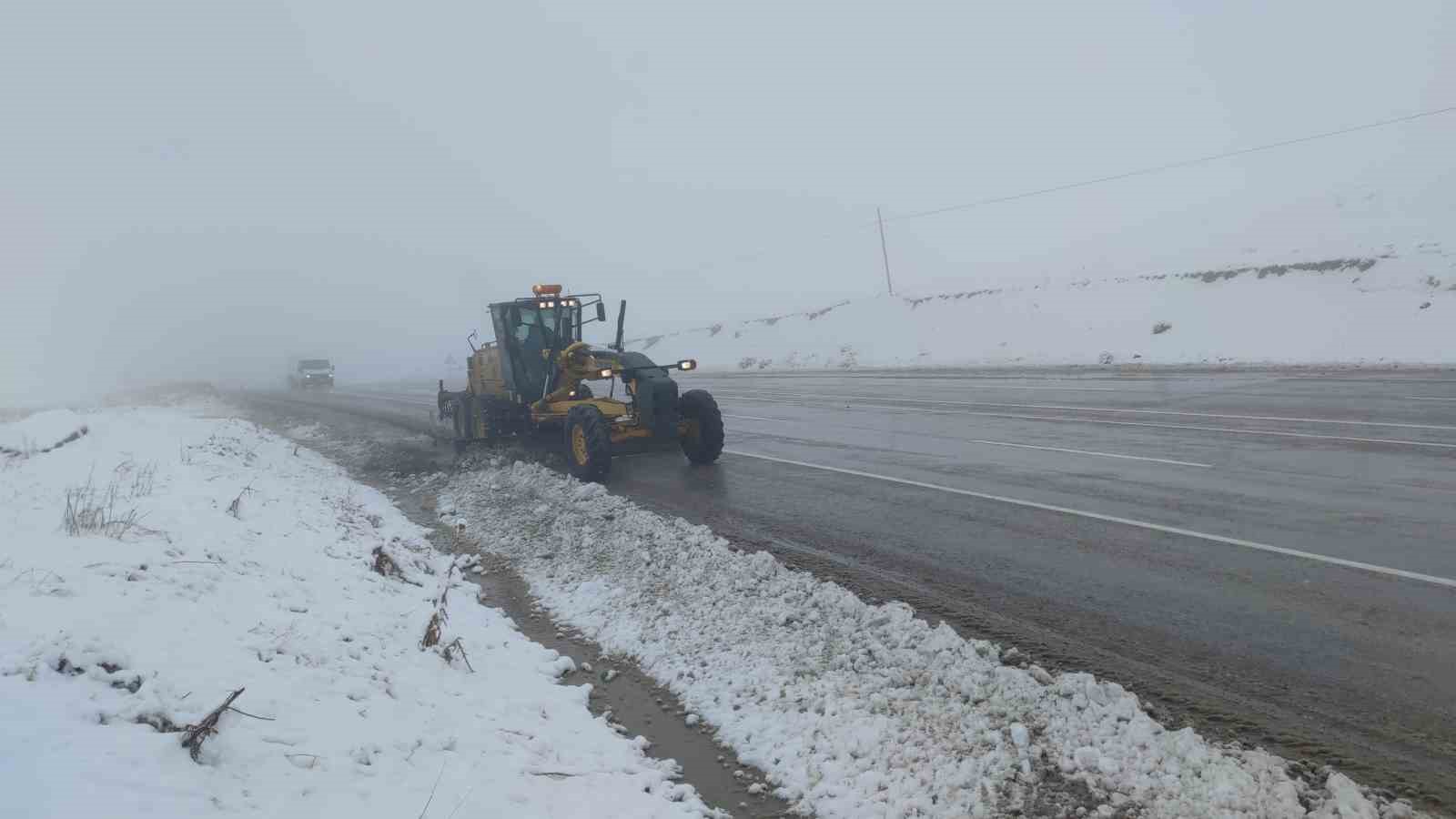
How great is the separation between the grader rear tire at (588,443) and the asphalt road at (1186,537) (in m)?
0.56

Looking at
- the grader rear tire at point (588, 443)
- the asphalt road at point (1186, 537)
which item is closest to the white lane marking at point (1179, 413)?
the asphalt road at point (1186, 537)

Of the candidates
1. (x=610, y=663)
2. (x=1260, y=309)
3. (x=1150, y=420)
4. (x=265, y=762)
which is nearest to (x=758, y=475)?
(x=610, y=663)

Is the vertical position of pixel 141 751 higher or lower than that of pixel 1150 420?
higher

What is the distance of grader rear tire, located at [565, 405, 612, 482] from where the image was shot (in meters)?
11.0

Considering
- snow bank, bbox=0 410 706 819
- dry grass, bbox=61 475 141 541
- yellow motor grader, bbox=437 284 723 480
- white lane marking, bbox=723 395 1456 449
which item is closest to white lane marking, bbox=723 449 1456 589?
yellow motor grader, bbox=437 284 723 480

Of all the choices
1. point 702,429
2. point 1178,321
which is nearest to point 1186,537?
point 702,429

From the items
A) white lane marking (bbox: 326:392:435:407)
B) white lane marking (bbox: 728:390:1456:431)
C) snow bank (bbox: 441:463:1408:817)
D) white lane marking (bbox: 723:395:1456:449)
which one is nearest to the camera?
snow bank (bbox: 441:463:1408:817)

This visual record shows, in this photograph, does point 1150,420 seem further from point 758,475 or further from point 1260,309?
point 1260,309

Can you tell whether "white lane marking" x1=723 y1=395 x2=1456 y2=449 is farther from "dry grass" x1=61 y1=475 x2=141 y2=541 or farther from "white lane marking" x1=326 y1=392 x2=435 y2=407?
"white lane marking" x1=326 y1=392 x2=435 y2=407

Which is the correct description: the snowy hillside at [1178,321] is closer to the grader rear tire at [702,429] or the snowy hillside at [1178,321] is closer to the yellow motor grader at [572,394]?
the grader rear tire at [702,429]

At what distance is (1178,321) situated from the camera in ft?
87.6

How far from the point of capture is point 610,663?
18.6 ft

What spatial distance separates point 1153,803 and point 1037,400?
14084mm

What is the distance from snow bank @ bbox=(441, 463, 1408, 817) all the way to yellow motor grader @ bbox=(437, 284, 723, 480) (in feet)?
15.2
